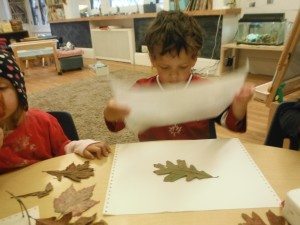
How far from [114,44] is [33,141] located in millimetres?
4474

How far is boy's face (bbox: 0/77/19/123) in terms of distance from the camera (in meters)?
0.80

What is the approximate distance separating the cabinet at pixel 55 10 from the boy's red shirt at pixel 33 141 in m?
Result: 5.72

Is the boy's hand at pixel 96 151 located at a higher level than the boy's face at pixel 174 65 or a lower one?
lower

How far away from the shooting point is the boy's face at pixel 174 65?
878 mm

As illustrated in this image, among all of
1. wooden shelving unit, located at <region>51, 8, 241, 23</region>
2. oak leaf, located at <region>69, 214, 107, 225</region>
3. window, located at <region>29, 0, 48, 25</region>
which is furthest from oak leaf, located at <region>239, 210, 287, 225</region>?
window, located at <region>29, 0, 48, 25</region>

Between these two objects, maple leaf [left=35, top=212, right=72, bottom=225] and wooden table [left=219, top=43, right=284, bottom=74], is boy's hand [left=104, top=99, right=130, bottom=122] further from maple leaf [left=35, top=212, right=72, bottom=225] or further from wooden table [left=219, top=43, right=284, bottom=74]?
wooden table [left=219, top=43, right=284, bottom=74]

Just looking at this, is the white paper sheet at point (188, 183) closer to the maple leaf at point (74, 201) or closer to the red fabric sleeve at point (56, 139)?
the maple leaf at point (74, 201)

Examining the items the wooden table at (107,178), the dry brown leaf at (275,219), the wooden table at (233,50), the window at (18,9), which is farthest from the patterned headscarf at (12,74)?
the window at (18,9)

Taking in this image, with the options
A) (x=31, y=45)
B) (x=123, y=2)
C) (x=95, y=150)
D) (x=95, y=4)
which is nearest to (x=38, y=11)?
(x=95, y=4)

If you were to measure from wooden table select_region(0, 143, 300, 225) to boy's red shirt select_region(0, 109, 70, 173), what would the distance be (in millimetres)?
194

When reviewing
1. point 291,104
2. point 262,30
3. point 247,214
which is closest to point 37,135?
point 247,214

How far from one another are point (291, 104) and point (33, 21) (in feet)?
27.0

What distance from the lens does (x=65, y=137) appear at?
3.14 feet

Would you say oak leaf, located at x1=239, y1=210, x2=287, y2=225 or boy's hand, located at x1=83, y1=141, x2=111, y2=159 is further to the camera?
boy's hand, located at x1=83, y1=141, x2=111, y2=159
